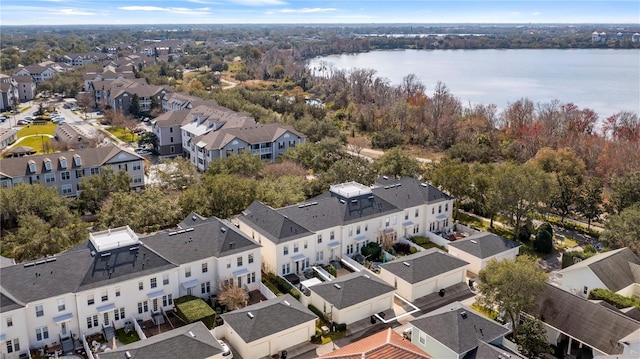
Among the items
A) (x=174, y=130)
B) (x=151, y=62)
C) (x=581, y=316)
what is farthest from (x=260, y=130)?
(x=151, y=62)

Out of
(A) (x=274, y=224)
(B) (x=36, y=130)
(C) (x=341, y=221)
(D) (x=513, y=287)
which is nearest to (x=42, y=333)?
(A) (x=274, y=224)

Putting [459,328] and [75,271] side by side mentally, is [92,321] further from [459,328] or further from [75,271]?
[459,328]

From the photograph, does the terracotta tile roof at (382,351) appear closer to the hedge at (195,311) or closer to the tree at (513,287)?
the tree at (513,287)

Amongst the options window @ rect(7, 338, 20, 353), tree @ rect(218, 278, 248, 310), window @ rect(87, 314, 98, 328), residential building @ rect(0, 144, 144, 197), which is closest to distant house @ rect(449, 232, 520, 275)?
tree @ rect(218, 278, 248, 310)

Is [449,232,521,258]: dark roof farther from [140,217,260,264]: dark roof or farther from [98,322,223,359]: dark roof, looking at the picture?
[98,322,223,359]: dark roof

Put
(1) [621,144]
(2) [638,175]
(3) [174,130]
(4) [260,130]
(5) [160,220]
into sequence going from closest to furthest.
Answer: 1. (5) [160,220]
2. (2) [638,175]
3. (1) [621,144]
4. (4) [260,130]
5. (3) [174,130]

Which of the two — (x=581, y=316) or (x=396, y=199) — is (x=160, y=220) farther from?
(x=581, y=316)

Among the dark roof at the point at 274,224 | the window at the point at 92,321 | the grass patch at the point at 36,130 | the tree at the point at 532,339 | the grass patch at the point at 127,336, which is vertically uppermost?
the dark roof at the point at 274,224

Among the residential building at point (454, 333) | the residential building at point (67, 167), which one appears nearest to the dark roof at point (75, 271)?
the residential building at point (454, 333)
